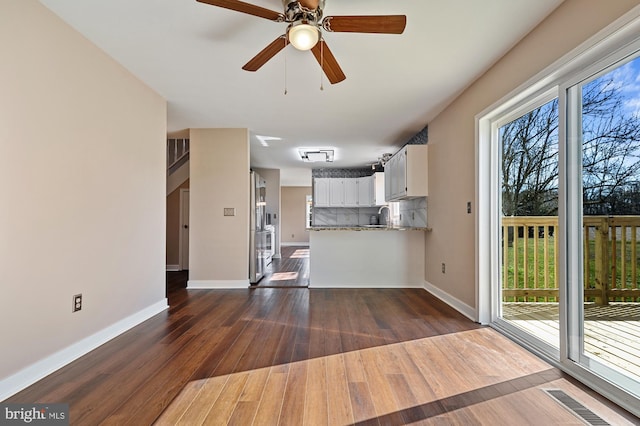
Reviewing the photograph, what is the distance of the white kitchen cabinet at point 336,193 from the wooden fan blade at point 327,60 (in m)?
5.76

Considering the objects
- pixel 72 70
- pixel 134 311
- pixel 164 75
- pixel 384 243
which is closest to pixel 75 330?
pixel 134 311

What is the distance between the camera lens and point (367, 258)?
16.1 ft

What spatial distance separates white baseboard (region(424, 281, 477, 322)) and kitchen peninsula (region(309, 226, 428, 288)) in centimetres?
34

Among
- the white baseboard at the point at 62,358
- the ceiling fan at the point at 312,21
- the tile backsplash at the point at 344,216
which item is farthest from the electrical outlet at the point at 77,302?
the tile backsplash at the point at 344,216

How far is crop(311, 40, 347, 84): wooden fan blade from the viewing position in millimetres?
2149

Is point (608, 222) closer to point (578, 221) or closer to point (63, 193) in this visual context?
point (578, 221)

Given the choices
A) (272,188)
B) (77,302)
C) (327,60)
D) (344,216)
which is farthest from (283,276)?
(327,60)

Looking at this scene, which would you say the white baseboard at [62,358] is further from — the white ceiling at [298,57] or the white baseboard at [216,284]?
the white ceiling at [298,57]

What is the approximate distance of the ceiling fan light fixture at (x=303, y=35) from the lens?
188cm

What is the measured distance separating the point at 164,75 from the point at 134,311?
7.42 feet

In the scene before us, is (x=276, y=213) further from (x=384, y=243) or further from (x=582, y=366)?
(x=582, y=366)

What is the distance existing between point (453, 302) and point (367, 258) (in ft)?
4.83

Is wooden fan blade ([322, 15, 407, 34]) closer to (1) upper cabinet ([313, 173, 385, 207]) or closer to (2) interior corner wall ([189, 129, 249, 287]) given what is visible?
(2) interior corner wall ([189, 129, 249, 287])

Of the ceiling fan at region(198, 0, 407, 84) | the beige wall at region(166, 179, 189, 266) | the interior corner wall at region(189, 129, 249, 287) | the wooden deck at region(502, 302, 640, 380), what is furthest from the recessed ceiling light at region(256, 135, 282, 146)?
the wooden deck at region(502, 302, 640, 380)
